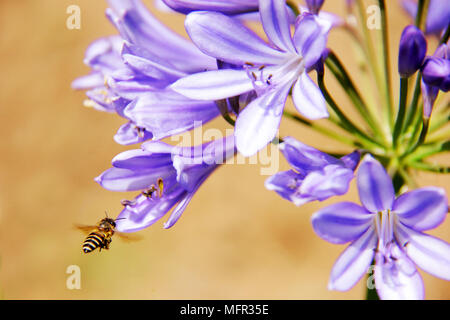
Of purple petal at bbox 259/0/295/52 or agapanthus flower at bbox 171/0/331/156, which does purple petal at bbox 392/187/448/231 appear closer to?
agapanthus flower at bbox 171/0/331/156

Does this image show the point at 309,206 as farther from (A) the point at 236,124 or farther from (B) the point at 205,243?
(A) the point at 236,124

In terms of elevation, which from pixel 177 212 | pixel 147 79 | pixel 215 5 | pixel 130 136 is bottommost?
pixel 177 212

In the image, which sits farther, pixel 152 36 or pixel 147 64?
pixel 152 36

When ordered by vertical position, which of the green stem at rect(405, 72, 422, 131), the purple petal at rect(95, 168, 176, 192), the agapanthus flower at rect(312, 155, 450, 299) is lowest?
the agapanthus flower at rect(312, 155, 450, 299)

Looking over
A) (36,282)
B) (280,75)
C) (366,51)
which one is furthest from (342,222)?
(36,282)

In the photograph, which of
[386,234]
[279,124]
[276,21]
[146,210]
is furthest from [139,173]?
[386,234]

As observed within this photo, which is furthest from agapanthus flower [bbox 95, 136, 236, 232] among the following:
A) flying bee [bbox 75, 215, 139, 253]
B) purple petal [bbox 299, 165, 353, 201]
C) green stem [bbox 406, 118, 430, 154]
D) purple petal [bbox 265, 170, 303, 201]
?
green stem [bbox 406, 118, 430, 154]

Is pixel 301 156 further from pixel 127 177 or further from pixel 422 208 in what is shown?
pixel 127 177

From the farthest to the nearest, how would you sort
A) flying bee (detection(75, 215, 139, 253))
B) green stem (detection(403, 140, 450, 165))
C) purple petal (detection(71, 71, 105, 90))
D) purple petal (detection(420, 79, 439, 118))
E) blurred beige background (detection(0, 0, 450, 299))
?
blurred beige background (detection(0, 0, 450, 299)) < purple petal (detection(71, 71, 105, 90)) < flying bee (detection(75, 215, 139, 253)) < green stem (detection(403, 140, 450, 165)) < purple petal (detection(420, 79, 439, 118))
